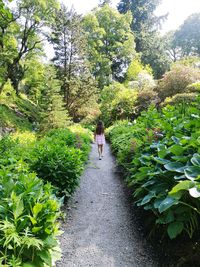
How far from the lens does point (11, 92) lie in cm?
1688

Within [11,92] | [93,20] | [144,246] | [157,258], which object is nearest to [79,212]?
[144,246]

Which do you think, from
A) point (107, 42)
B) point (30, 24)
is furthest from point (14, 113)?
point (107, 42)

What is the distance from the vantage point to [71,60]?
791 inches

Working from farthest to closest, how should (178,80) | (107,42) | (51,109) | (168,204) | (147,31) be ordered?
(147,31) → (107,42) → (51,109) → (178,80) → (168,204)

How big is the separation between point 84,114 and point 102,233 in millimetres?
17734

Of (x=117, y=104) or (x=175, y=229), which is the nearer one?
(x=175, y=229)

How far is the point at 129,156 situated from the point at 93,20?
24.9 m

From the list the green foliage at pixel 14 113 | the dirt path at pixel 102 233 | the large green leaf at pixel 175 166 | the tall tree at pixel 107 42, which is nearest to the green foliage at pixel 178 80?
the green foliage at pixel 14 113

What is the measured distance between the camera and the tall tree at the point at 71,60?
1928cm

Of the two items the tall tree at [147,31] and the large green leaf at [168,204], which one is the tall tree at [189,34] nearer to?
the tall tree at [147,31]

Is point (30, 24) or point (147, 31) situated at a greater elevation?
point (147, 31)

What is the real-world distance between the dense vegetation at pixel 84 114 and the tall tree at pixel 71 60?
78 millimetres

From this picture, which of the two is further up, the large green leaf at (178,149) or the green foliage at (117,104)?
the large green leaf at (178,149)

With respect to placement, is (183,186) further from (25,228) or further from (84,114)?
(84,114)
